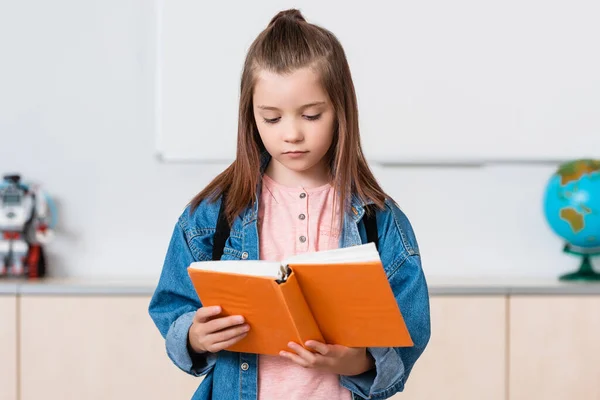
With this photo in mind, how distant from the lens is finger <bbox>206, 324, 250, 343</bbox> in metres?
1.40

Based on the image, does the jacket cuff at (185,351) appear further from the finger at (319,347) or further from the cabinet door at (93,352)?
the cabinet door at (93,352)

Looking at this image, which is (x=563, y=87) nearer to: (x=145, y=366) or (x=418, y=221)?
(x=418, y=221)

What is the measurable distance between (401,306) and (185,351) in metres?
0.36

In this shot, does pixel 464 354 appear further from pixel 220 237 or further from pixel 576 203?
pixel 220 237

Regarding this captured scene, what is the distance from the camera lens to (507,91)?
3400mm

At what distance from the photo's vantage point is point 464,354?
313 centimetres

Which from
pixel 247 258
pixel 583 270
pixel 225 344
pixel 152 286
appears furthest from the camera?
pixel 583 270

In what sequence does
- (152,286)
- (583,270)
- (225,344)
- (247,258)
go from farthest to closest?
1. (583,270)
2. (152,286)
3. (247,258)
4. (225,344)

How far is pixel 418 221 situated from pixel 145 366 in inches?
43.7

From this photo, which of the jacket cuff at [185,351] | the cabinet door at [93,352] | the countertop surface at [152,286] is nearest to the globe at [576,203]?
the countertop surface at [152,286]

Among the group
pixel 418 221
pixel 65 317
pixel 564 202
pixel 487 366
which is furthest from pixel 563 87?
pixel 65 317

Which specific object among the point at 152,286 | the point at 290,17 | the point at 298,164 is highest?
the point at 290,17

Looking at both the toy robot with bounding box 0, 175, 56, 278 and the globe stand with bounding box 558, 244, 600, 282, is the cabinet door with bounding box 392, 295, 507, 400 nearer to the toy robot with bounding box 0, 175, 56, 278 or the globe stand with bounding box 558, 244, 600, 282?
the globe stand with bounding box 558, 244, 600, 282

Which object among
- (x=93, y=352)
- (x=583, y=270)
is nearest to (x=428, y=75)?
(x=583, y=270)
